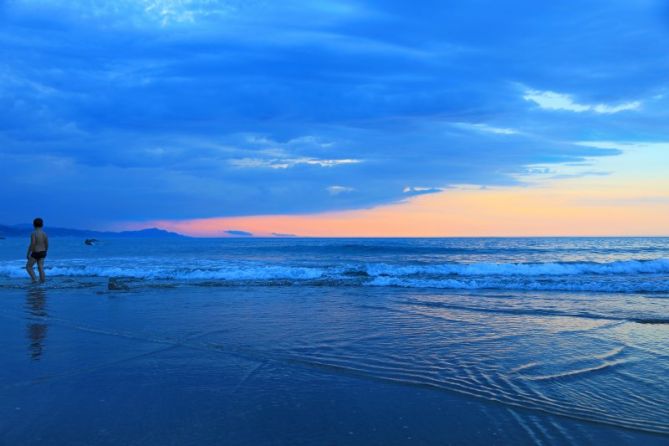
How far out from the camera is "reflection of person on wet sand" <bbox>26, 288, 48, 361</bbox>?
602cm

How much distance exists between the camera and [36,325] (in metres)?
7.78

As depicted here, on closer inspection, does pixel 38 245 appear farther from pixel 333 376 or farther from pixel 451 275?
pixel 451 275

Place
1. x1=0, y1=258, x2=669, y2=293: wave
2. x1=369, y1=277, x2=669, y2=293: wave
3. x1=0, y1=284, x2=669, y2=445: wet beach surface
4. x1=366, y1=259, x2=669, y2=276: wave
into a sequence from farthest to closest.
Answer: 1. x1=366, y1=259, x2=669, y2=276: wave
2. x1=0, y1=258, x2=669, y2=293: wave
3. x1=369, y1=277, x2=669, y2=293: wave
4. x1=0, y1=284, x2=669, y2=445: wet beach surface

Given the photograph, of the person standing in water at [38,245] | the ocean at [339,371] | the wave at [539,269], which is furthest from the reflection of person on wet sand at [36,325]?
the wave at [539,269]

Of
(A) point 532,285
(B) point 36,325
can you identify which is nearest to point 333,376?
(B) point 36,325

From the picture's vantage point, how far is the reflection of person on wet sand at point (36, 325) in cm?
602

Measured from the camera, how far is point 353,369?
5176 millimetres

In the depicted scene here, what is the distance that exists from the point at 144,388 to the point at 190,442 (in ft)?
4.65

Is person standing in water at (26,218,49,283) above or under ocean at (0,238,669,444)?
above

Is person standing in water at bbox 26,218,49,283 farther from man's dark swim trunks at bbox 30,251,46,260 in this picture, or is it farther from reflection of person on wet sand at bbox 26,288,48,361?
reflection of person on wet sand at bbox 26,288,48,361

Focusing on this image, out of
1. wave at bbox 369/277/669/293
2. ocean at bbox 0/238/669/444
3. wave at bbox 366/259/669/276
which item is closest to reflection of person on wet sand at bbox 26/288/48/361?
ocean at bbox 0/238/669/444

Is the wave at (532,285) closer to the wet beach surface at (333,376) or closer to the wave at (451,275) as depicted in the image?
the wave at (451,275)

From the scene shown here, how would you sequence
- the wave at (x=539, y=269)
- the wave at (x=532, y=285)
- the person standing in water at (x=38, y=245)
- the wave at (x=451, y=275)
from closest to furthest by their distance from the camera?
the wave at (x=532, y=285), the wave at (x=451, y=275), the person standing in water at (x=38, y=245), the wave at (x=539, y=269)

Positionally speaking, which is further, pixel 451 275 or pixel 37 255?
pixel 451 275
